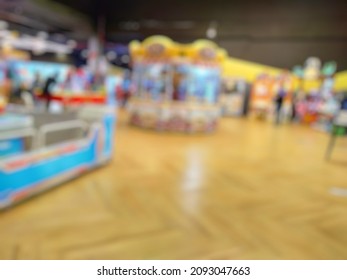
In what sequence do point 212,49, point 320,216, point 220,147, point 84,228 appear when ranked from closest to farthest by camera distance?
point 84,228, point 320,216, point 220,147, point 212,49

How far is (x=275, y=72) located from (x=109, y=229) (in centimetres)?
937

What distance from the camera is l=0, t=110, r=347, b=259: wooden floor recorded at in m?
1.90

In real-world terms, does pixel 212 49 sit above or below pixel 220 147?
above

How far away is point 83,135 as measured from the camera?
3486 mm

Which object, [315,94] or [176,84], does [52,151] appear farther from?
[315,94]

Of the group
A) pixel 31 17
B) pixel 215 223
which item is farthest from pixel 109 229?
pixel 31 17

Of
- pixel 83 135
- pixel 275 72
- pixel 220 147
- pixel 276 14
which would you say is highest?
pixel 276 14

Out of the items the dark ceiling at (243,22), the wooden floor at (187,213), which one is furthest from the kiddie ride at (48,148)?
the dark ceiling at (243,22)

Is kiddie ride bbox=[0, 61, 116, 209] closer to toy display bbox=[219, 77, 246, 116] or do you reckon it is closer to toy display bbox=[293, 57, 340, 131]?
toy display bbox=[293, 57, 340, 131]

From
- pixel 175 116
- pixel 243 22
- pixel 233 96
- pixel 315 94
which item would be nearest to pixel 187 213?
pixel 243 22

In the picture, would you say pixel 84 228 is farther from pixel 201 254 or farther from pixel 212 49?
pixel 212 49

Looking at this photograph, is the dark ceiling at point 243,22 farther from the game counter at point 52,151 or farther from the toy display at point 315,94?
the game counter at point 52,151

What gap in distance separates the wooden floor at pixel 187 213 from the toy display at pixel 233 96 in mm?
6805

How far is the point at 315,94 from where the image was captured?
9.69 metres
